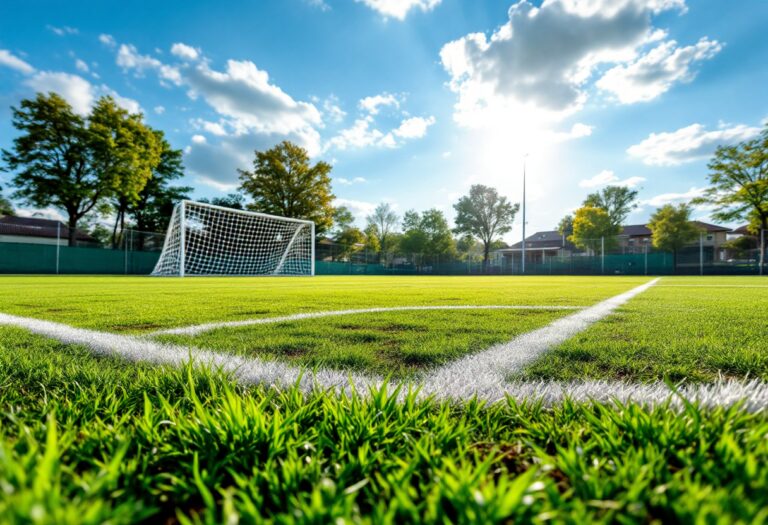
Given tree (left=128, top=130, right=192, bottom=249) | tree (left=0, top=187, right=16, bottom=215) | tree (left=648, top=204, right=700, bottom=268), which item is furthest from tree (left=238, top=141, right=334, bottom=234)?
tree (left=648, top=204, right=700, bottom=268)

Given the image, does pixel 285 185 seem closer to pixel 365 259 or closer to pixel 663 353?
pixel 365 259

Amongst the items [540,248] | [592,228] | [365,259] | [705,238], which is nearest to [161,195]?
[365,259]

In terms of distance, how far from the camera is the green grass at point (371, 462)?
59cm

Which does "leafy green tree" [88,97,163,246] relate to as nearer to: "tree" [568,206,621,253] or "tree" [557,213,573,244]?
"tree" [568,206,621,253]

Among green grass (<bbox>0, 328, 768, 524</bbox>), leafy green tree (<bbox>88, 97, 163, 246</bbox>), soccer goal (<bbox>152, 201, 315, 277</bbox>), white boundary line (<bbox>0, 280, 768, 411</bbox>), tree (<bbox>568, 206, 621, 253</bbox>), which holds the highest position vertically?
leafy green tree (<bbox>88, 97, 163, 246</bbox>)

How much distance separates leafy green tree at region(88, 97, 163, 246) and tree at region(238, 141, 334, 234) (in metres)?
8.87

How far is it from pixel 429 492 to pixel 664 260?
119 feet

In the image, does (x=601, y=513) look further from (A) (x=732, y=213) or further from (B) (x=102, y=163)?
(A) (x=732, y=213)

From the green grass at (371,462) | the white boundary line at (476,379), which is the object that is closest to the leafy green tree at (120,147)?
the white boundary line at (476,379)

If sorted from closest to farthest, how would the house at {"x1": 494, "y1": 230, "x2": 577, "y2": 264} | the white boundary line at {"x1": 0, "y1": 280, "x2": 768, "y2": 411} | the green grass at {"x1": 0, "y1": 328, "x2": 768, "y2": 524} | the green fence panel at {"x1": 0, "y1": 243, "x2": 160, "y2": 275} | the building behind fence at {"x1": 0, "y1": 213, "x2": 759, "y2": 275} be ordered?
the green grass at {"x1": 0, "y1": 328, "x2": 768, "y2": 524} < the white boundary line at {"x1": 0, "y1": 280, "x2": 768, "y2": 411} < the green fence panel at {"x1": 0, "y1": 243, "x2": 160, "y2": 275} < the building behind fence at {"x1": 0, "y1": 213, "x2": 759, "y2": 275} < the house at {"x1": 494, "y1": 230, "x2": 577, "y2": 264}

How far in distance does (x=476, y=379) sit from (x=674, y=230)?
1474 inches

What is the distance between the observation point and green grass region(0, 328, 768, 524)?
0.59 meters

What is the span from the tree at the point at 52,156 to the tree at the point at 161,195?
9971 millimetres

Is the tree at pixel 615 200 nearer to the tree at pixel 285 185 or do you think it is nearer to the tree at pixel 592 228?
the tree at pixel 592 228
